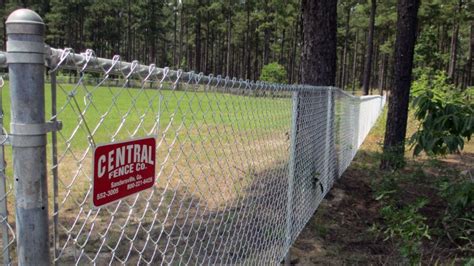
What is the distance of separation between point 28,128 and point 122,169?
365 millimetres

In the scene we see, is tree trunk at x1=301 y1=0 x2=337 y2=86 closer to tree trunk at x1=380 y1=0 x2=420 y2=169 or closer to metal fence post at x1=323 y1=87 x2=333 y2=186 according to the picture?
metal fence post at x1=323 y1=87 x2=333 y2=186

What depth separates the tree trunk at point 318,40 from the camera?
6195 millimetres

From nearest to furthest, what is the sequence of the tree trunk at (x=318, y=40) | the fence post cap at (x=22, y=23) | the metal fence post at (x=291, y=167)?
1. the fence post cap at (x=22, y=23)
2. the metal fence post at (x=291, y=167)
3. the tree trunk at (x=318, y=40)

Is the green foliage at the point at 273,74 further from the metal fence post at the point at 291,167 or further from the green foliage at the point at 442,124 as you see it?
the metal fence post at the point at 291,167

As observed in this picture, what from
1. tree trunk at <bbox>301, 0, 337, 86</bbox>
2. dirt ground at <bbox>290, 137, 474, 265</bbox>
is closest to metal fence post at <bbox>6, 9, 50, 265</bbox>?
dirt ground at <bbox>290, 137, 474, 265</bbox>

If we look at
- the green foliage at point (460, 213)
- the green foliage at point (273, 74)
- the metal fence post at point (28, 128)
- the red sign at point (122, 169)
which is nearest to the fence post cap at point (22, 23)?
the metal fence post at point (28, 128)

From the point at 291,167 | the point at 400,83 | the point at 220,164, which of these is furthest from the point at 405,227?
the point at 400,83

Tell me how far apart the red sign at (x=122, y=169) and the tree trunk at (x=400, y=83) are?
7.29m

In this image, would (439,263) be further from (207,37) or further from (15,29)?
(207,37)

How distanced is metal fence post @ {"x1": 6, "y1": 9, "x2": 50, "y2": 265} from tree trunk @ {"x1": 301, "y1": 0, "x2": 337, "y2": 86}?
5517mm

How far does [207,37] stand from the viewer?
5688 cm

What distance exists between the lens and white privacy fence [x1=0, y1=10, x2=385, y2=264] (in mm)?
1052

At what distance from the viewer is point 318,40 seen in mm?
6230

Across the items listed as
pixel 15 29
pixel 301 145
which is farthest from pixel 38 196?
pixel 301 145
